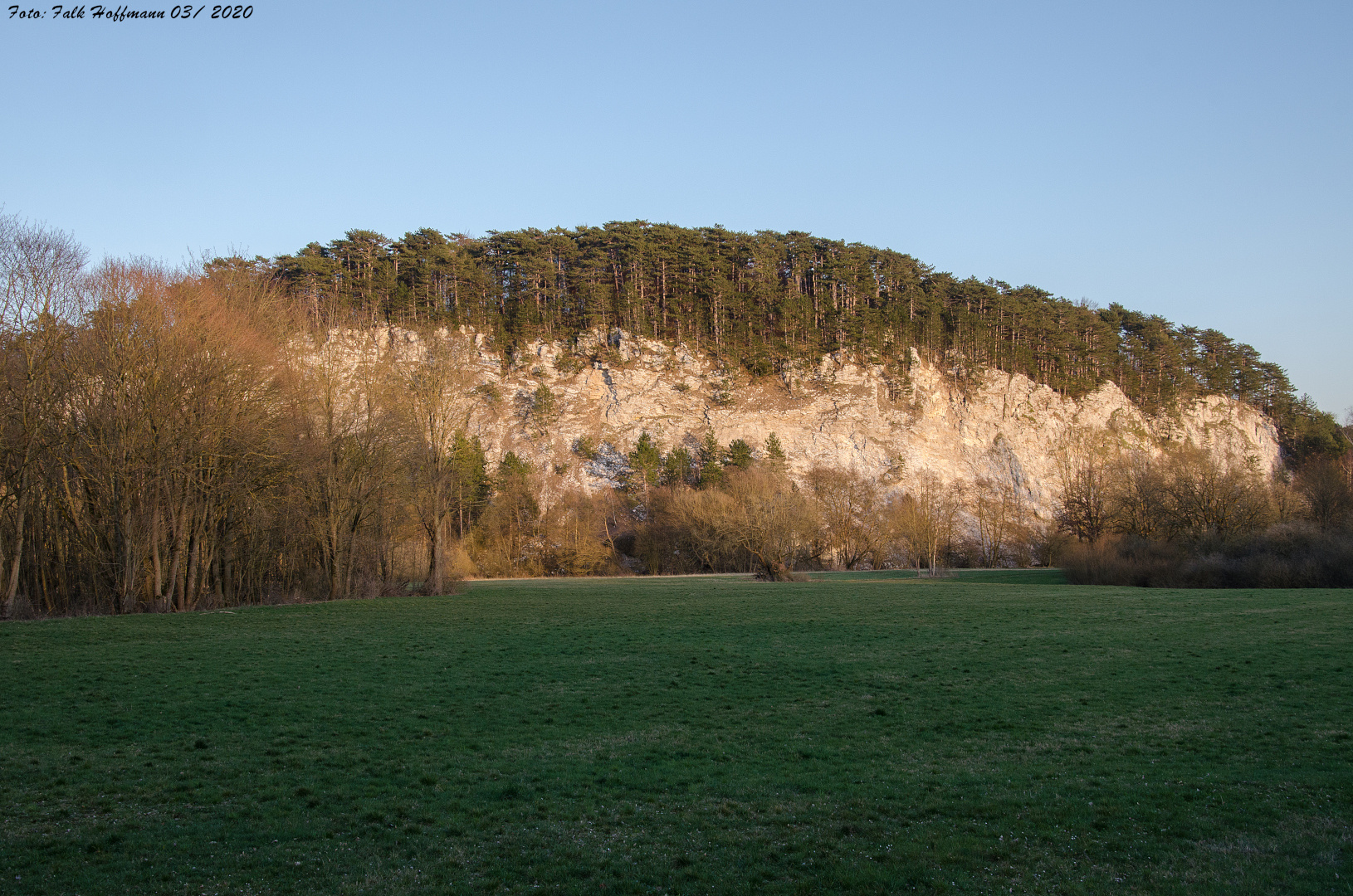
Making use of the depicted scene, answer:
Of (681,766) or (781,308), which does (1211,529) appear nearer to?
(681,766)

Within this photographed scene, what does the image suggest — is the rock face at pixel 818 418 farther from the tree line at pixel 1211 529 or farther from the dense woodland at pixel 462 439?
the tree line at pixel 1211 529

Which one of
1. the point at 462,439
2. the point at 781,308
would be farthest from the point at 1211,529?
the point at 781,308

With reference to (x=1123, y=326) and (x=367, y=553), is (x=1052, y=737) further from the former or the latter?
(x=1123, y=326)

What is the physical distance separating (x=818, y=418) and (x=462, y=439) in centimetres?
4991

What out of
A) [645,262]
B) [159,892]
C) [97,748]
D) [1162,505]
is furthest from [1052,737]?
[645,262]

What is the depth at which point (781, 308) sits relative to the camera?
9956 centimetres

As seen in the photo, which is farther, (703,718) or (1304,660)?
(1304,660)

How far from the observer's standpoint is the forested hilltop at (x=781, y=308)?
93.2 meters

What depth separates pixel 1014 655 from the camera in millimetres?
16422

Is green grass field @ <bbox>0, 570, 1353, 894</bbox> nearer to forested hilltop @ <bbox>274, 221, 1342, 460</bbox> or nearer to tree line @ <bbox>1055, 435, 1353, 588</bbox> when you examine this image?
tree line @ <bbox>1055, 435, 1353, 588</bbox>

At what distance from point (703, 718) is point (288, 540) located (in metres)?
28.3

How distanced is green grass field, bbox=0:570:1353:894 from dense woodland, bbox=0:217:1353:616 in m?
8.72

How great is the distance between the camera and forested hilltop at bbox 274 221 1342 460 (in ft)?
306

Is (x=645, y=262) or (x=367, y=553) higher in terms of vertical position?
(x=645, y=262)
